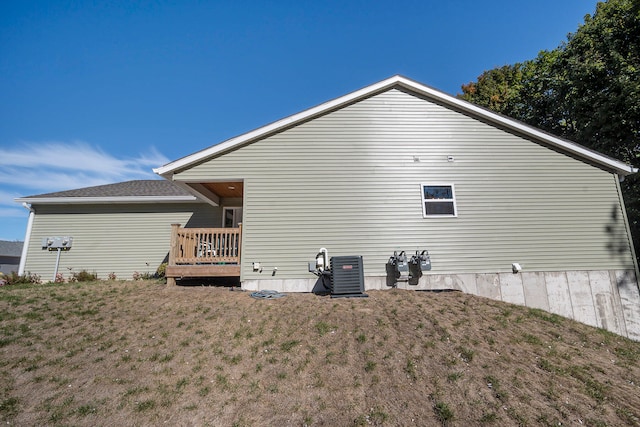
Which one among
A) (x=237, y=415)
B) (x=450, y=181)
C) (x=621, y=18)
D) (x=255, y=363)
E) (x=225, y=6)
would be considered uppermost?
(x=621, y=18)

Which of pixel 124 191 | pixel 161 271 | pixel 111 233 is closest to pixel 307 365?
pixel 161 271

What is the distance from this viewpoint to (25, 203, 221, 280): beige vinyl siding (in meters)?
11.0

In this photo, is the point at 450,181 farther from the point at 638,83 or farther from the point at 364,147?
the point at 638,83

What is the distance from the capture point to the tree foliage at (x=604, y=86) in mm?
12438

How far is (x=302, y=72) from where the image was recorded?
1262 centimetres

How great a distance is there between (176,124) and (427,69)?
12587mm

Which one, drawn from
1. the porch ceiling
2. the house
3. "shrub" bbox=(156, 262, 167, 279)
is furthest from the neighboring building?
the house

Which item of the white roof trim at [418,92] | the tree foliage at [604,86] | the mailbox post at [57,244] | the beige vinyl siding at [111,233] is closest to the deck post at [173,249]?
the white roof trim at [418,92]

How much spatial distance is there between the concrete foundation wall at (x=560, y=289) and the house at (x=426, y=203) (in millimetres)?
28

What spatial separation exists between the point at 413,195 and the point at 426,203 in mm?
460

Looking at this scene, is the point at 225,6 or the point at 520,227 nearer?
the point at 520,227

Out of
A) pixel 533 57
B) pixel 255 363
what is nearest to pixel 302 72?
pixel 255 363

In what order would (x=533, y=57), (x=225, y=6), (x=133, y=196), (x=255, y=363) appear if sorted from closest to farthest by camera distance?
(x=255, y=363) < (x=225, y=6) < (x=133, y=196) < (x=533, y=57)

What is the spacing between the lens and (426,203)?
28.2ft
